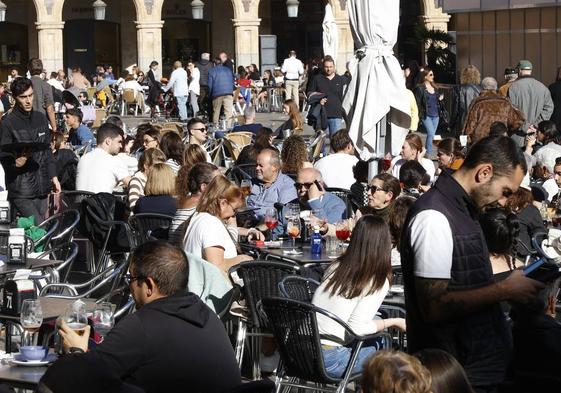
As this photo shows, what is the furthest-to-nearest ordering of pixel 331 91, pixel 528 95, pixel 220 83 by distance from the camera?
pixel 220 83
pixel 331 91
pixel 528 95

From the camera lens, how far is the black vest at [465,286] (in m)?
4.19

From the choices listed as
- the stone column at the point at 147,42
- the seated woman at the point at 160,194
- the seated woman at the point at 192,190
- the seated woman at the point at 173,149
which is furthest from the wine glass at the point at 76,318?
the stone column at the point at 147,42

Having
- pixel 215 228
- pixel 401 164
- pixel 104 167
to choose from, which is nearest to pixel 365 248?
pixel 215 228

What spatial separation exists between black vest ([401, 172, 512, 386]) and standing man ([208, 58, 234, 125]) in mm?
19043

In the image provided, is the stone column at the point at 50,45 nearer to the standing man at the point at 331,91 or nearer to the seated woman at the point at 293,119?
the standing man at the point at 331,91

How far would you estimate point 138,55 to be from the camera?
39.8 metres

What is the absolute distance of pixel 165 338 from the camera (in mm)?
4695

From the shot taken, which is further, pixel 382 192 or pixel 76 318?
pixel 382 192

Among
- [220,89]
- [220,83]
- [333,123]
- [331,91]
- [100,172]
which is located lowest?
[100,172]

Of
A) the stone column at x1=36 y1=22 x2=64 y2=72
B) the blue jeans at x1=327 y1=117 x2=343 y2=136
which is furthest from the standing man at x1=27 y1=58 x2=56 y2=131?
the stone column at x1=36 y1=22 x2=64 y2=72

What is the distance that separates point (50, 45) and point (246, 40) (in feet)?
20.2

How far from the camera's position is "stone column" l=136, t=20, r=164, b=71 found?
130ft

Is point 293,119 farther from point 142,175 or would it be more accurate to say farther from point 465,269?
point 465,269

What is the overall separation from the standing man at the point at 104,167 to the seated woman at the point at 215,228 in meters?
3.83
